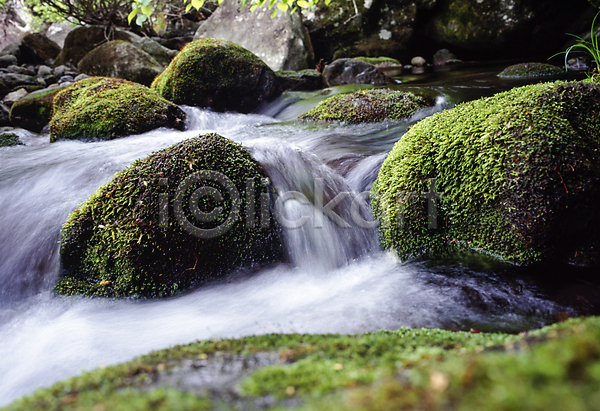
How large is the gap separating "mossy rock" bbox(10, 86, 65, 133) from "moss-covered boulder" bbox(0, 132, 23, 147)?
0.89 m

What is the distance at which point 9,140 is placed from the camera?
6.55 metres

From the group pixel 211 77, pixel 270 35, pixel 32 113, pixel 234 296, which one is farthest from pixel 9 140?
pixel 270 35

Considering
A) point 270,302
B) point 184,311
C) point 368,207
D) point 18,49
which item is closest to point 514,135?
point 368,207

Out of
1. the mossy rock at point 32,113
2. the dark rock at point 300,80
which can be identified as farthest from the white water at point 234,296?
the dark rock at point 300,80

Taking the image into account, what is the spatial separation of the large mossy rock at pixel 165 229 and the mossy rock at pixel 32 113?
237 inches

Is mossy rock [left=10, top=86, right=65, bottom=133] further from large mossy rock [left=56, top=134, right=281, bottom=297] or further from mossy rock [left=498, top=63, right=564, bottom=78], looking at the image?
mossy rock [left=498, top=63, right=564, bottom=78]

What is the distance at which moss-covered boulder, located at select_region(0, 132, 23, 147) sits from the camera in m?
6.46

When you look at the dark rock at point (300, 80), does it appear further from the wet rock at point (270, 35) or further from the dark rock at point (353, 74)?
the wet rock at point (270, 35)

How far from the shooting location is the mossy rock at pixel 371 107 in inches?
248

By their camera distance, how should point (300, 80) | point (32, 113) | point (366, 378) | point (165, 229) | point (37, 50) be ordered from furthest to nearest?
point (37, 50), point (300, 80), point (32, 113), point (165, 229), point (366, 378)

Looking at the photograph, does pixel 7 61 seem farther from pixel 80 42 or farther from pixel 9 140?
pixel 9 140

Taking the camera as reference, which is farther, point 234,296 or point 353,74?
point 353,74

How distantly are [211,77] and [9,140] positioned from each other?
4098mm

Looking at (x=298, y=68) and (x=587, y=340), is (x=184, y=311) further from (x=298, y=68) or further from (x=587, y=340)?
(x=298, y=68)
